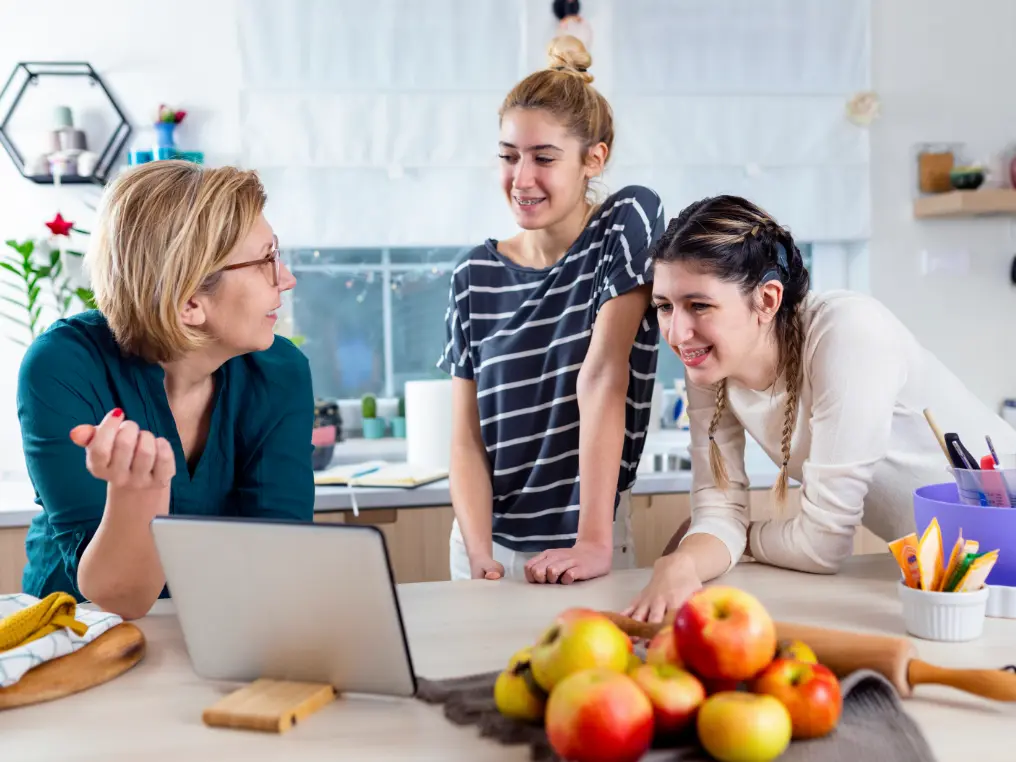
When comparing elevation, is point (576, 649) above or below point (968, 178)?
below

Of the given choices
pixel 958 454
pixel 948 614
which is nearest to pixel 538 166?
pixel 958 454

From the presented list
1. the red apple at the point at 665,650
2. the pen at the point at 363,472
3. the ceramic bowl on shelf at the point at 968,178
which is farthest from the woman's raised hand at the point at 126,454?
the ceramic bowl on shelf at the point at 968,178

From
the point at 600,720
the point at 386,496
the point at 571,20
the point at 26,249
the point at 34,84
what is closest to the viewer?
the point at 600,720

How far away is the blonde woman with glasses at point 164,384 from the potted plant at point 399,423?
5.26 ft

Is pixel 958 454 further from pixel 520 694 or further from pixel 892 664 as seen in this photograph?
pixel 520 694

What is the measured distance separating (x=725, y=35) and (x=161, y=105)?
5.68 feet

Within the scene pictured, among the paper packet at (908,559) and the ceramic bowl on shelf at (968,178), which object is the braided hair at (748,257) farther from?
the ceramic bowl on shelf at (968,178)

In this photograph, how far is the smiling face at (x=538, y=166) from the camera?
1677 mm

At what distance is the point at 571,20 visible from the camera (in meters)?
2.99

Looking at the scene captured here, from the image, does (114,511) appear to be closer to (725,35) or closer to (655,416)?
(655,416)

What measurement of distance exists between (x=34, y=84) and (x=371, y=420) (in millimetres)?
1387

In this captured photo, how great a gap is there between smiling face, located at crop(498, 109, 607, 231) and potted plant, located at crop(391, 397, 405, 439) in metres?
1.58

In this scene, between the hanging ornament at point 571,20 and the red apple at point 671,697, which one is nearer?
the red apple at point 671,697

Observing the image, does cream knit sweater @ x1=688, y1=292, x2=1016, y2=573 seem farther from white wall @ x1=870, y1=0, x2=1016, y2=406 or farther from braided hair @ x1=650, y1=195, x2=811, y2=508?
white wall @ x1=870, y1=0, x2=1016, y2=406
